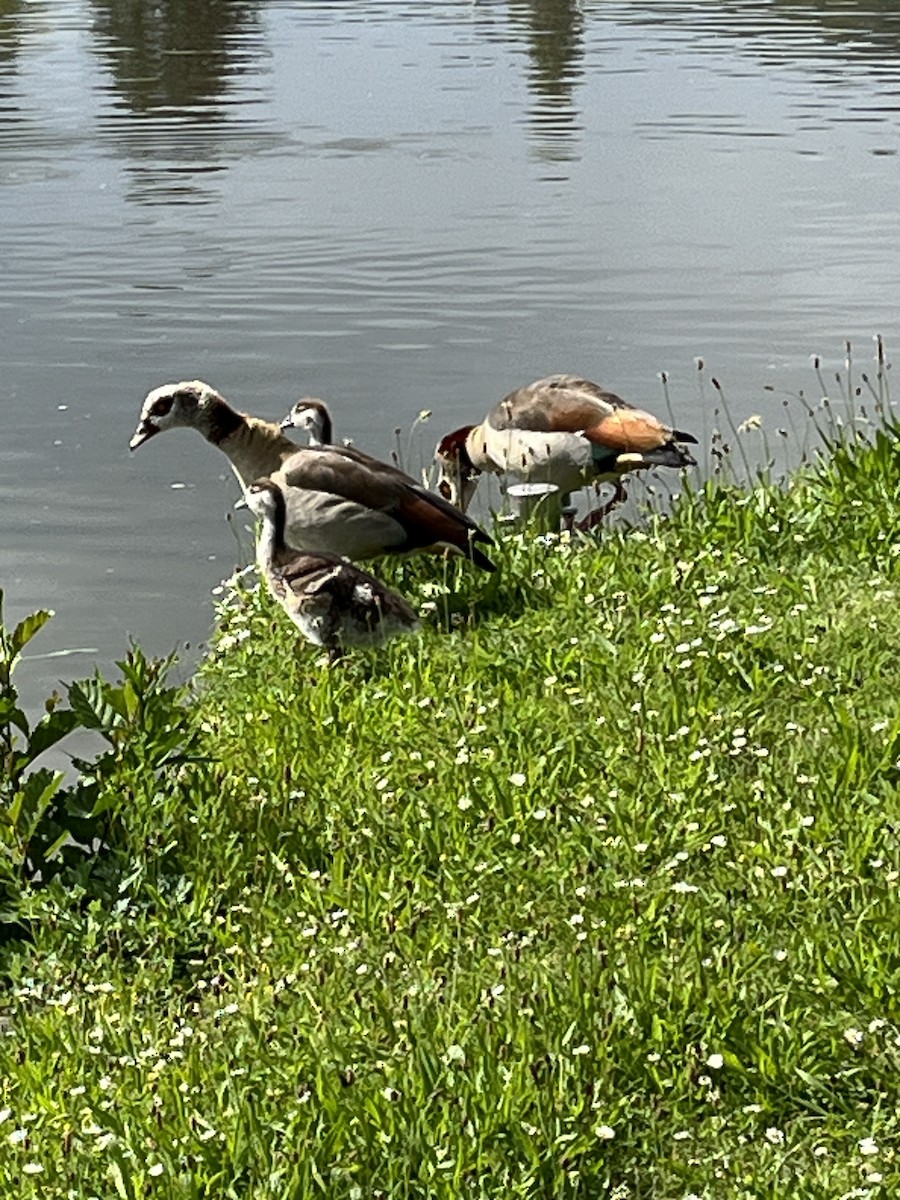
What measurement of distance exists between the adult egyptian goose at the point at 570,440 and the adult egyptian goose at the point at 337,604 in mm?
2520

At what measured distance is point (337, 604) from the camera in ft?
28.8

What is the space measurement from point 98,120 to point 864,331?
20947mm

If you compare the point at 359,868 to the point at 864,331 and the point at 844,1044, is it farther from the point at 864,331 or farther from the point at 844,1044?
the point at 864,331

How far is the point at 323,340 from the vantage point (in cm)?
1761

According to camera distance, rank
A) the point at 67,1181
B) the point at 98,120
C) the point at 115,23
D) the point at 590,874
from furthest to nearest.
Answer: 1. the point at 115,23
2. the point at 98,120
3. the point at 590,874
4. the point at 67,1181

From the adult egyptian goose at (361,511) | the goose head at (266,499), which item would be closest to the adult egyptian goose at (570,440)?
the adult egyptian goose at (361,511)

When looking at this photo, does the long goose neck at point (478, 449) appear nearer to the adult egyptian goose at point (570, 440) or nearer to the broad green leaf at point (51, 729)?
the adult egyptian goose at point (570, 440)

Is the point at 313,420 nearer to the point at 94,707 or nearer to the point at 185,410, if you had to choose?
the point at 185,410

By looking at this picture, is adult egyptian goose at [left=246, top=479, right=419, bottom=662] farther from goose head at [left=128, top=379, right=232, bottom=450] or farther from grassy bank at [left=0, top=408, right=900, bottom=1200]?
goose head at [left=128, top=379, right=232, bottom=450]

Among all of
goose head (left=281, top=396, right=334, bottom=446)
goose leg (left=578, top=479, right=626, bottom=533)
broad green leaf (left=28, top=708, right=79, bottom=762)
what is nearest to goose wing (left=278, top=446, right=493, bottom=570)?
goose head (left=281, top=396, right=334, bottom=446)

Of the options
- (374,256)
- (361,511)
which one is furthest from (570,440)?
(374,256)

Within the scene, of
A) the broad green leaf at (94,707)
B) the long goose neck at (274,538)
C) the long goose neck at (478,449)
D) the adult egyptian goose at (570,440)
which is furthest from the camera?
the long goose neck at (478,449)

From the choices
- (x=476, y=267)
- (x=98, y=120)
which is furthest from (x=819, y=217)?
(x=98, y=120)

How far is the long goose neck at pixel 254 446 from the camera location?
11172 millimetres
